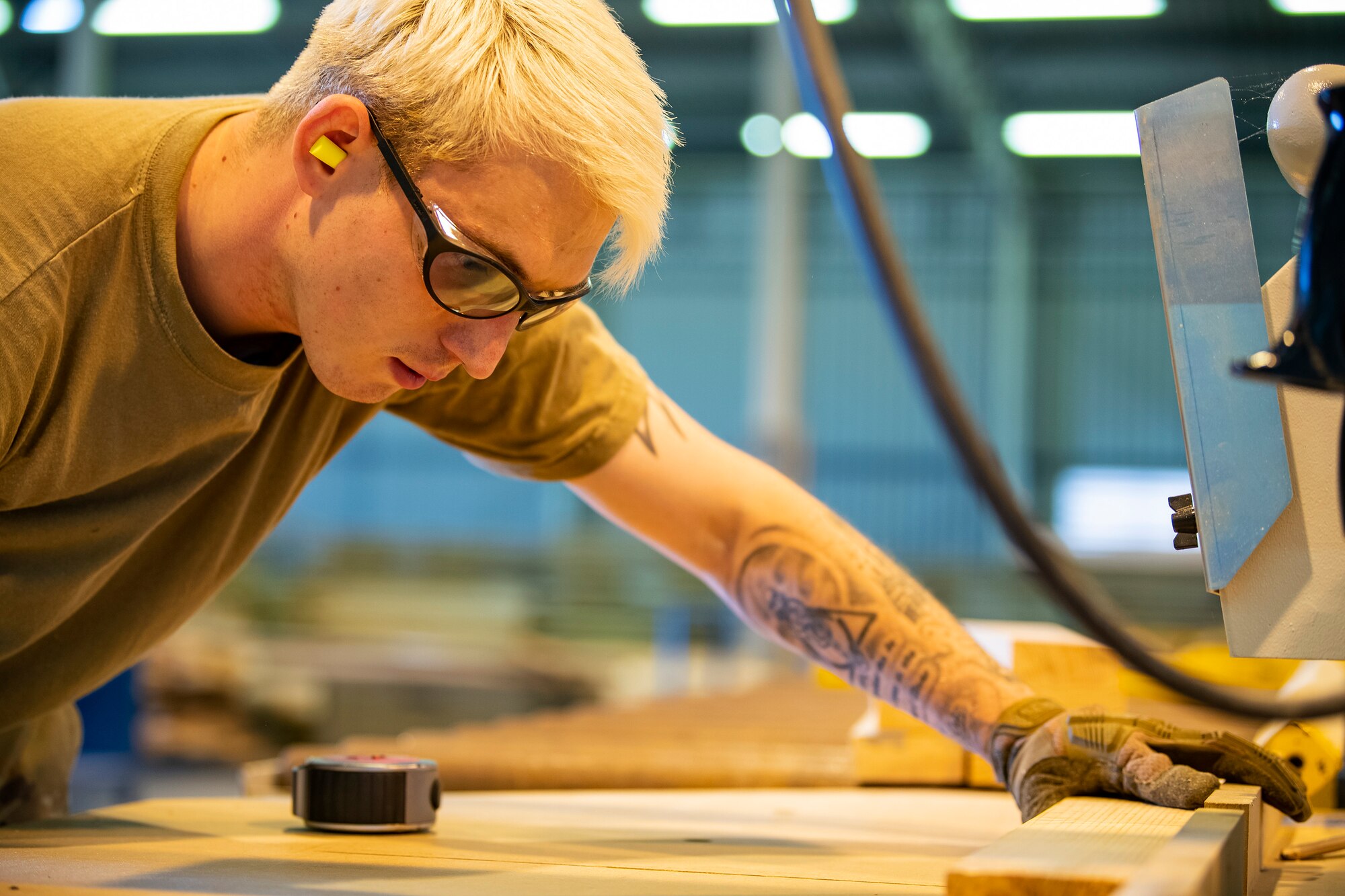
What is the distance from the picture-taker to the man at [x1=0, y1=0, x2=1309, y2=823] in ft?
3.41

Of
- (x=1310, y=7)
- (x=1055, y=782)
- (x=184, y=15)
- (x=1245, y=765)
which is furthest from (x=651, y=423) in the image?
(x=184, y=15)

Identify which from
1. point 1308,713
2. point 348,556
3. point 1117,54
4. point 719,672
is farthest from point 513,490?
point 1308,713

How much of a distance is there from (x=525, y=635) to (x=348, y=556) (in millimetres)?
2101

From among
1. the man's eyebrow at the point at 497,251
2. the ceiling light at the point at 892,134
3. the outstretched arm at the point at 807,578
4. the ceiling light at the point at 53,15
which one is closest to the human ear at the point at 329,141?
the man's eyebrow at the point at 497,251

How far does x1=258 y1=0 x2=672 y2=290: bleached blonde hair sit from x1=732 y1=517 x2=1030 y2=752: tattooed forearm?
45 cm

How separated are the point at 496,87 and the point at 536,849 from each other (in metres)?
0.65

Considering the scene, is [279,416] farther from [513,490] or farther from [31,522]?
[513,490]

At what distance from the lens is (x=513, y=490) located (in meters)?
13.2

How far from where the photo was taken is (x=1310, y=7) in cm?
854

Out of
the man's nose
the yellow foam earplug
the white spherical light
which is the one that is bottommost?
the man's nose

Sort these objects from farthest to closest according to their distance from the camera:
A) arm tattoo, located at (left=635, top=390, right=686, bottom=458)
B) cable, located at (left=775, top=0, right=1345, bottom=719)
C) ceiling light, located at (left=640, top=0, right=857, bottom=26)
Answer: ceiling light, located at (left=640, top=0, right=857, bottom=26)
cable, located at (left=775, top=0, right=1345, bottom=719)
arm tattoo, located at (left=635, top=390, right=686, bottom=458)

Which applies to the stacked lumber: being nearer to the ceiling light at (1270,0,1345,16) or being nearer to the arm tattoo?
the arm tattoo

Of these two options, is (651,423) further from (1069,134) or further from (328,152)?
(1069,134)

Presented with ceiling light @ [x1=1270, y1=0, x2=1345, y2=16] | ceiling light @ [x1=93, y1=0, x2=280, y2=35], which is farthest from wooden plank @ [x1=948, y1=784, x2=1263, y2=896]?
ceiling light @ [x1=93, y1=0, x2=280, y2=35]
